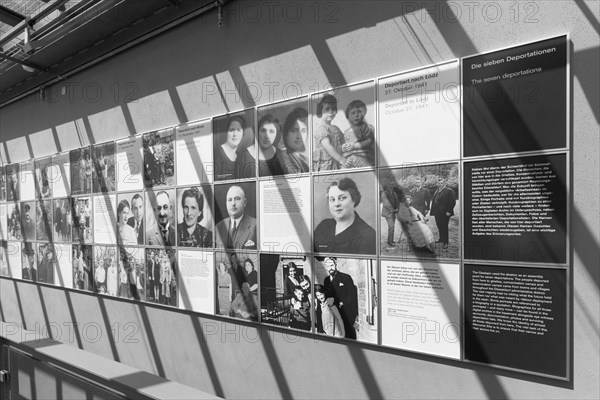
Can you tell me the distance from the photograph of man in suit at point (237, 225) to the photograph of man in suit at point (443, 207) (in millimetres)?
1590

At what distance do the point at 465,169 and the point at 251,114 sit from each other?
188 centimetres

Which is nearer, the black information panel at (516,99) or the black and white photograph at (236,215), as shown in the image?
the black information panel at (516,99)

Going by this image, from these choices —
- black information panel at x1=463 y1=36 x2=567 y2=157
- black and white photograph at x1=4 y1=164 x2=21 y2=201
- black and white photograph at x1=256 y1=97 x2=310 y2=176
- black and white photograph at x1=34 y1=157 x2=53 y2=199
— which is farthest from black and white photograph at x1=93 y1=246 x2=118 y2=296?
black information panel at x1=463 y1=36 x2=567 y2=157

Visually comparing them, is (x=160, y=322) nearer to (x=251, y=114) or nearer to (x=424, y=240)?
(x=251, y=114)

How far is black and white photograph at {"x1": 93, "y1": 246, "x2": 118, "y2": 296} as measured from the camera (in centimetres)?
489

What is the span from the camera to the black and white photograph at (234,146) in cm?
357

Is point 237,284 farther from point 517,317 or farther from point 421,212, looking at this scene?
point 517,317

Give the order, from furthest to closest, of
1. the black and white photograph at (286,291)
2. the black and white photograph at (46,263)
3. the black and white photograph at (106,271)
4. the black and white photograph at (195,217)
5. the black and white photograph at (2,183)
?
1. the black and white photograph at (2,183)
2. the black and white photograph at (46,263)
3. the black and white photograph at (106,271)
4. the black and white photograph at (195,217)
5. the black and white photograph at (286,291)

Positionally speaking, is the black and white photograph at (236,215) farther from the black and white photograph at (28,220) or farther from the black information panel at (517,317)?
the black and white photograph at (28,220)

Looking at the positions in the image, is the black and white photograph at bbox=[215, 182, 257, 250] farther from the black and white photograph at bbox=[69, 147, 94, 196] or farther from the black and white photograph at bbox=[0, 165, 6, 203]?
the black and white photograph at bbox=[0, 165, 6, 203]

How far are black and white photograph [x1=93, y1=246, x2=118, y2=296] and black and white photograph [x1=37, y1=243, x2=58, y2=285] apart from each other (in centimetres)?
113

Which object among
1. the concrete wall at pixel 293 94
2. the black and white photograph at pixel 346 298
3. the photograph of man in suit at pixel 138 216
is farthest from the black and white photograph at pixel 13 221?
the black and white photograph at pixel 346 298

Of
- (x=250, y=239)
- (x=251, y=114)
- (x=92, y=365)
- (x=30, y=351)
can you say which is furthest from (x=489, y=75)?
(x=30, y=351)

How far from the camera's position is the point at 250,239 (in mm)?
3570
